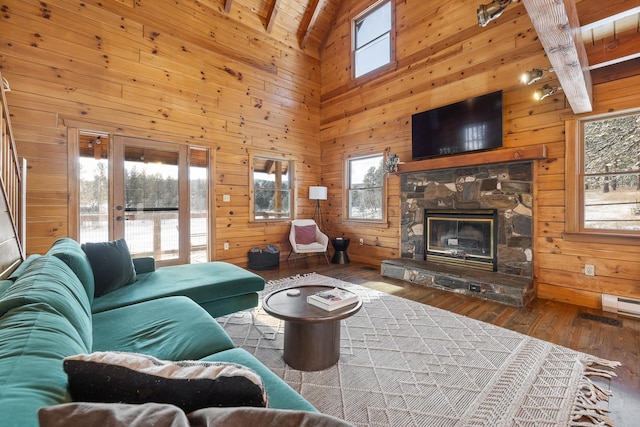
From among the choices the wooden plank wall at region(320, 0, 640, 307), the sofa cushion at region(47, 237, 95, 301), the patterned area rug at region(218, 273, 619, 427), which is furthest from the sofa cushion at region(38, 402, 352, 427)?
the wooden plank wall at region(320, 0, 640, 307)

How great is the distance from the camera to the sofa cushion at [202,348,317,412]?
3.12 ft

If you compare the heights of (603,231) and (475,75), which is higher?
(475,75)

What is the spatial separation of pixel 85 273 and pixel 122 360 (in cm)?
151

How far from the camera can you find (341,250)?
5.34 m

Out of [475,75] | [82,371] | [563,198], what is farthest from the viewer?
[475,75]

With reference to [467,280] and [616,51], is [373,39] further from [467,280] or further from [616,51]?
[467,280]

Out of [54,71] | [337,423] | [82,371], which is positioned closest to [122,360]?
[82,371]

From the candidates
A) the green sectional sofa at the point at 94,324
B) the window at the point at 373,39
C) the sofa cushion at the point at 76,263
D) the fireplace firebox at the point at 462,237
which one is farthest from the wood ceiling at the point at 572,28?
the sofa cushion at the point at 76,263

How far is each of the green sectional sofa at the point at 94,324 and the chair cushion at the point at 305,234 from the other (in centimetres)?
255

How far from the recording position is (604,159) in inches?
119

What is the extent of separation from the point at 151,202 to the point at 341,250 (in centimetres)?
320

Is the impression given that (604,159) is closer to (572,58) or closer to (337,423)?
(572,58)

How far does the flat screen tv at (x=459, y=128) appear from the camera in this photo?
3674mm

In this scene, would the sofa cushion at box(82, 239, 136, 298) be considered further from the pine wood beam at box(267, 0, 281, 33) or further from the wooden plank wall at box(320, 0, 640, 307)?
the pine wood beam at box(267, 0, 281, 33)
